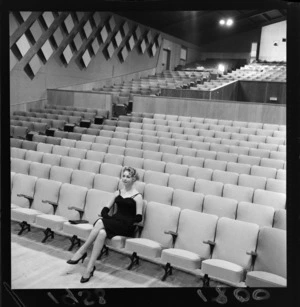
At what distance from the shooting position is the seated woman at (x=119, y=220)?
48.0 inches

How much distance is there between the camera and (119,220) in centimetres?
126

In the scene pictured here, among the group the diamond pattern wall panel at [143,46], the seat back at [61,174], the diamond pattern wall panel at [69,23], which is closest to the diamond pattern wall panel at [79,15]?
the diamond pattern wall panel at [69,23]

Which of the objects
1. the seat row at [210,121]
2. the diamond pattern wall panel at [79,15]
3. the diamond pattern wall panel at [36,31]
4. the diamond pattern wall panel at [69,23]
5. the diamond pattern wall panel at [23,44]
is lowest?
the seat row at [210,121]

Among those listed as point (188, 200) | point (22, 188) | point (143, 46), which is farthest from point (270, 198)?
point (143, 46)

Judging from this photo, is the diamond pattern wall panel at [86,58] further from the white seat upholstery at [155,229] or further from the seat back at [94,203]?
the white seat upholstery at [155,229]

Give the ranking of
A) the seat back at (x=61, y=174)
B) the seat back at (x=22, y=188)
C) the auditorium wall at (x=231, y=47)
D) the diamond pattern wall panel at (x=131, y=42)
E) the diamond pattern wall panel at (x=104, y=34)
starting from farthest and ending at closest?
the auditorium wall at (x=231, y=47) < the diamond pattern wall panel at (x=131, y=42) < the diamond pattern wall panel at (x=104, y=34) < the seat back at (x=61, y=174) < the seat back at (x=22, y=188)

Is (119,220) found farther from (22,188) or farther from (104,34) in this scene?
(104,34)

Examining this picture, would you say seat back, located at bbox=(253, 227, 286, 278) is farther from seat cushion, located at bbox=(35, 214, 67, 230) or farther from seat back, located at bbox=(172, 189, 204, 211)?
seat cushion, located at bbox=(35, 214, 67, 230)

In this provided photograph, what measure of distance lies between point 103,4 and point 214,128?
5.73ft

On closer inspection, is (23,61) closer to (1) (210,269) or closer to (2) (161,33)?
(1) (210,269)

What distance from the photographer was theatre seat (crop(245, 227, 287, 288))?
3.40ft

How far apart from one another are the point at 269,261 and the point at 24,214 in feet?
2.84

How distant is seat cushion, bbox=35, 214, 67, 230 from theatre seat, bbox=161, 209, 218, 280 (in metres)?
0.41

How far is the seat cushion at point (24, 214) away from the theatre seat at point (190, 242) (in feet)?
1.73
